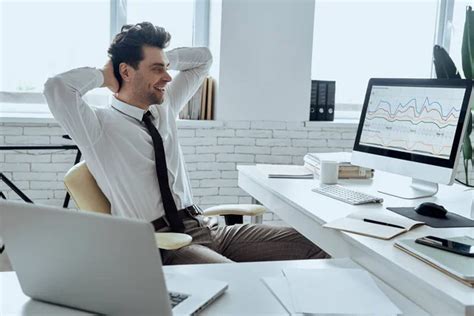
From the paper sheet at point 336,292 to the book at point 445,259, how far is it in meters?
0.14

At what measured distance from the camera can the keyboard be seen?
2.13m

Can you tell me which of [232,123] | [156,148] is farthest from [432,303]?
[232,123]

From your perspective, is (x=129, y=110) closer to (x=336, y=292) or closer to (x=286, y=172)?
(x=286, y=172)

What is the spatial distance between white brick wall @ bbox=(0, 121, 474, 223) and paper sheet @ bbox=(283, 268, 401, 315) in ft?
7.88

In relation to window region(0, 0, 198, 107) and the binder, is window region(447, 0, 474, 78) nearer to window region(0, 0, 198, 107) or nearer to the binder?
the binder

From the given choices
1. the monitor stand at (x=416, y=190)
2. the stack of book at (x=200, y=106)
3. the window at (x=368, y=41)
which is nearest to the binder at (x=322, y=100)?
the window at (x=368, y=41)

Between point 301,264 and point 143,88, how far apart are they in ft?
3.65

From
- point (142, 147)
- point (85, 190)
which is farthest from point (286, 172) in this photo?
point (85, 190)

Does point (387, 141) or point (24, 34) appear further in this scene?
point (24, 34)

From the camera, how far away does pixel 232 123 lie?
383 centimetres

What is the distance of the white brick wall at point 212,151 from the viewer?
3.54 metres

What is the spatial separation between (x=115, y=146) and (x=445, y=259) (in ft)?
4.27

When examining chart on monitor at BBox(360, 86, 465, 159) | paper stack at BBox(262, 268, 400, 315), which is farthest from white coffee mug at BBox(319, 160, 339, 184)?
paper stack at BBox(262, 268, 400, 315)

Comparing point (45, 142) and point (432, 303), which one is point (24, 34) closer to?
point (45, 142)
